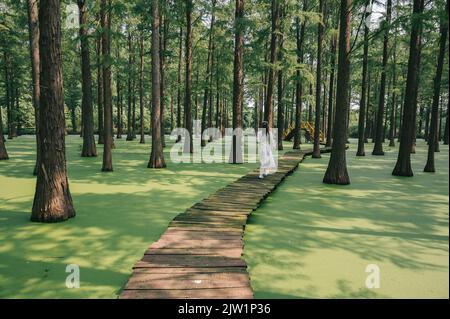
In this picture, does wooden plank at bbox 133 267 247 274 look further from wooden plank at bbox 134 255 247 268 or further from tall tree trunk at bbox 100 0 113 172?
tall tree trunk at bbox 100 0 113 172

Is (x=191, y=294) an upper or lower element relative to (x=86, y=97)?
lower

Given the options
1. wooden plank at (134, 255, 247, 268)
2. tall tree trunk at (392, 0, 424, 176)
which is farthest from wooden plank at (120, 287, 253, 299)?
tall tree trunk at (392, 0, 424, 176)

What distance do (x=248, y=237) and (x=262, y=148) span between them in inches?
221

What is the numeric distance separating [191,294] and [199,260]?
3.17 feet

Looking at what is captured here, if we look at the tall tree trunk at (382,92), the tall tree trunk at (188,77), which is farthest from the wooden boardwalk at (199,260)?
the tall tree trunk at (382,92)

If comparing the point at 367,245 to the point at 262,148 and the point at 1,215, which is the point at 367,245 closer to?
the point at 262,148

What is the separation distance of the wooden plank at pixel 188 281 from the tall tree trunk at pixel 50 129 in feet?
11.3

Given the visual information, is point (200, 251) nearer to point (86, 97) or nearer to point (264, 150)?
point (264, 150)

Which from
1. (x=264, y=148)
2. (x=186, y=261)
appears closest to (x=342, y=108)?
(x=264, y=148)

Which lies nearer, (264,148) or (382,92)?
(264,148)

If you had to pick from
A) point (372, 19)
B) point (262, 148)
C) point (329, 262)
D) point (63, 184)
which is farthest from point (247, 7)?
point (329, 262)

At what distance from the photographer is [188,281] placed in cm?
408

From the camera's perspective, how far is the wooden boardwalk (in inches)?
151

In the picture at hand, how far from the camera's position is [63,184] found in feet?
22.7
